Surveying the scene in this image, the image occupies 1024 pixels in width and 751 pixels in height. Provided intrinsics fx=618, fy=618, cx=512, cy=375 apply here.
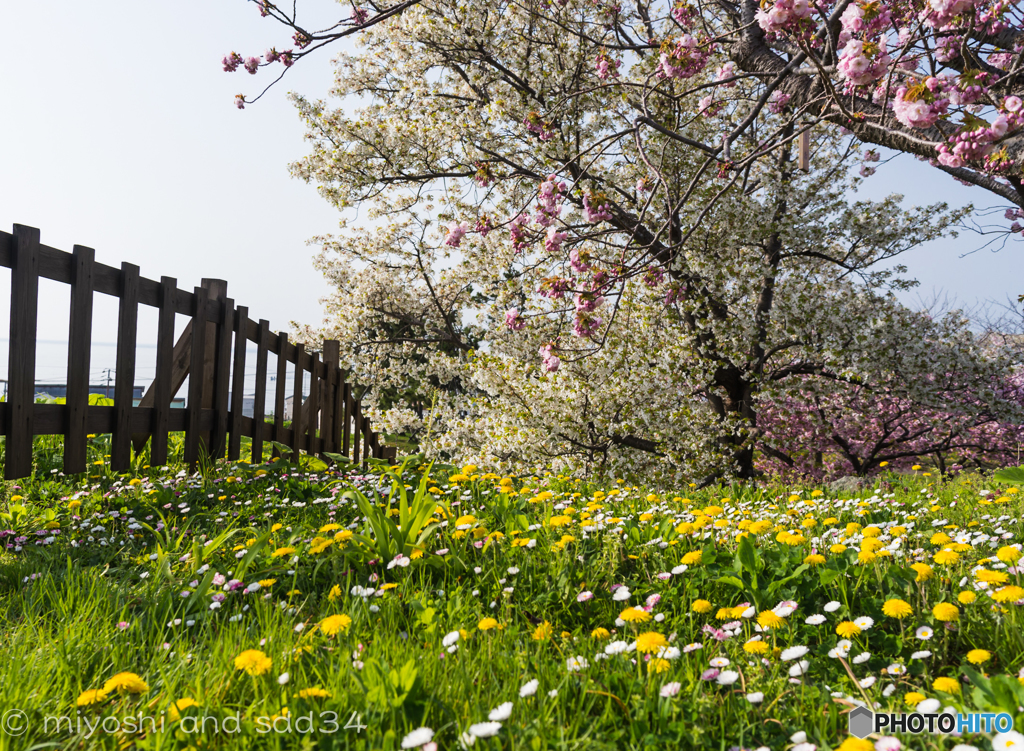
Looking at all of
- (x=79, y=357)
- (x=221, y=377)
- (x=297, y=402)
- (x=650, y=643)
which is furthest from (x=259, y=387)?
(x=650, y=643)

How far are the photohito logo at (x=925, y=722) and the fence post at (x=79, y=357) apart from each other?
4585 mm

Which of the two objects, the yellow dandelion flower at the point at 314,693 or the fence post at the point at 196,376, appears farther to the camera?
the fence post at the point at 196,376

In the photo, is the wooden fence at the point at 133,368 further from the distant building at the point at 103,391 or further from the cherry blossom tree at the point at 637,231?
the cherry blossom tree at the point at 637,231

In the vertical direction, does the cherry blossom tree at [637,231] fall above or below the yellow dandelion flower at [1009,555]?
above

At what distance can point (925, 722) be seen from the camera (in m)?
1.32

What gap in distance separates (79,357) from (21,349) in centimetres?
40

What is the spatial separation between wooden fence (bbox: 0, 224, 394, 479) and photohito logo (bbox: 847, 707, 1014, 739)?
14.8 ft

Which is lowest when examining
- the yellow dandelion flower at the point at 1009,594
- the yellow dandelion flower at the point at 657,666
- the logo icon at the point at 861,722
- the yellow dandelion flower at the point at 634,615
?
the logo icon at the point at 861,722

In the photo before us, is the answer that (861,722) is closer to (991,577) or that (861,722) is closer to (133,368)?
(991,577)

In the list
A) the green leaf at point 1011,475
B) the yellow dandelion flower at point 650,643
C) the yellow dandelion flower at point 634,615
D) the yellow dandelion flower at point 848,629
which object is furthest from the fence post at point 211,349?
the green leaf at point 1011,475

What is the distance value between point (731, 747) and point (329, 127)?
9995mm

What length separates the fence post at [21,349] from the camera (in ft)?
12.1

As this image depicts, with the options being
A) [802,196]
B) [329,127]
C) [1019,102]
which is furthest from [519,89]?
[1019,102]

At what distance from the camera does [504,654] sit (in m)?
1.68
